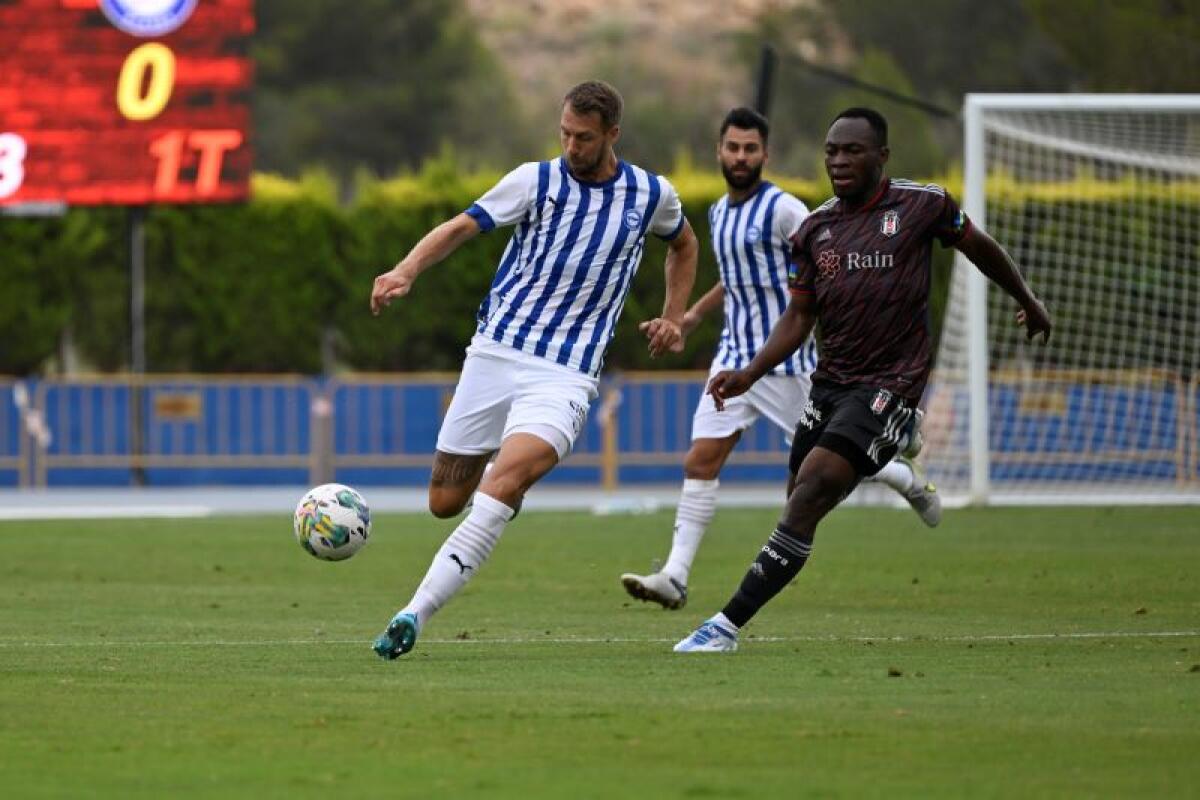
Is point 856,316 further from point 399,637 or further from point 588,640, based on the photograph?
point 399,637

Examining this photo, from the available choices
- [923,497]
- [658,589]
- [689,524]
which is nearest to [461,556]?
[658,589]

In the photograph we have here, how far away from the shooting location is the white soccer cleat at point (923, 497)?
1285cm

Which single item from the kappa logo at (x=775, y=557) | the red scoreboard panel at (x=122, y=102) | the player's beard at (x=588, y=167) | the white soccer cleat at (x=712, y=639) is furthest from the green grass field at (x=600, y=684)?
the red scoreboard panel at (x=122, y=102)

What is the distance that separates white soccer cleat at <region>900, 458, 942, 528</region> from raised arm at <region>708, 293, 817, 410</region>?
3.21m

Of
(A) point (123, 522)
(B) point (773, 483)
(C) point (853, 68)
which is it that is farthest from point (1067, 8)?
(A) point (123, 522)

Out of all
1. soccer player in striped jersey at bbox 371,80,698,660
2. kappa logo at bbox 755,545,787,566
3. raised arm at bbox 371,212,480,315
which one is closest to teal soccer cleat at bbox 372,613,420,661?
soccer player in striped jersey at bbox 371,80,698,660

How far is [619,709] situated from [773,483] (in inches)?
944

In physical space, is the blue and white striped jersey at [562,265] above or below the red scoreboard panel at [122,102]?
below

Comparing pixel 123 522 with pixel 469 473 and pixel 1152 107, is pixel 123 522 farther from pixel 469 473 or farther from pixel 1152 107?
pixel 469 473

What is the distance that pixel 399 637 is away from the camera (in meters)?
8.91

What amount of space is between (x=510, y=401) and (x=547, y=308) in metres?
0.42

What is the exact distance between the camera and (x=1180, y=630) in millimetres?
10445

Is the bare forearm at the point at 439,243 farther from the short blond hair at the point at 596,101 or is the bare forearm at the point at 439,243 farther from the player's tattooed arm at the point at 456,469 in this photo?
the player's tattooed arm at the point at 456,469

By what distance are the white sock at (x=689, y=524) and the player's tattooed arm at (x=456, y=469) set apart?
226 centimetres
